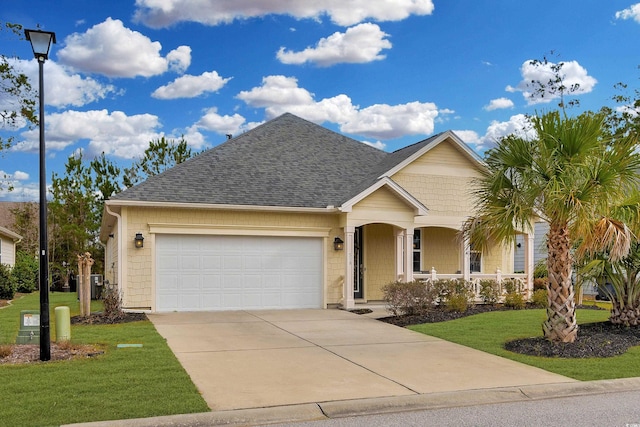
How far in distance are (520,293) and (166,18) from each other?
48.4ft

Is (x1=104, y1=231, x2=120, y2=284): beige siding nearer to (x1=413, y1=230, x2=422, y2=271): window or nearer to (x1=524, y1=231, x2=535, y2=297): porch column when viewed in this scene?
(x1=413, y1=230, x2=422, y2=271): window

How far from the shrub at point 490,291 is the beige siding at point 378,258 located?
3053 millimetres

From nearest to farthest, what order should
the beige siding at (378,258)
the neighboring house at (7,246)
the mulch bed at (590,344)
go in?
the mulch bed at (590,344), the beige siding at (378,258), the neighboring house at (7,246)

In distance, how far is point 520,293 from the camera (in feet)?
57.5

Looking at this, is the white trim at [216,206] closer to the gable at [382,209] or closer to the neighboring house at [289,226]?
the neighboring house at [289,226]

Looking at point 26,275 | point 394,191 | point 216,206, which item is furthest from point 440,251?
point 26,275

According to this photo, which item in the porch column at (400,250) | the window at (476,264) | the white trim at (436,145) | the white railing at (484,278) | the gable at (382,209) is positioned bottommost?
the white railing at (484,278)

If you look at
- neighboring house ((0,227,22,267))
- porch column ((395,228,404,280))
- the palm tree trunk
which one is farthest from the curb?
neighboring house ((0,227,22,267))

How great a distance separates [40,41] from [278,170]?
1067 centimetres

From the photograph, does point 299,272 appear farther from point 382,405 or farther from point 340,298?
point 382,405

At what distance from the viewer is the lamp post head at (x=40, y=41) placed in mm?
8938

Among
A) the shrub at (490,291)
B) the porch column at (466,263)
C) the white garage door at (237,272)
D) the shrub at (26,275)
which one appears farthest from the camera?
the shrub at (26,275)

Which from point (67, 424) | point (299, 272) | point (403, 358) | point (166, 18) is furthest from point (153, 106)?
point (67, 424)

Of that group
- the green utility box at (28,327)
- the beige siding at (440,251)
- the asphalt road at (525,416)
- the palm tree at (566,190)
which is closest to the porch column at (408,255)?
the beige siding at (440,251)
